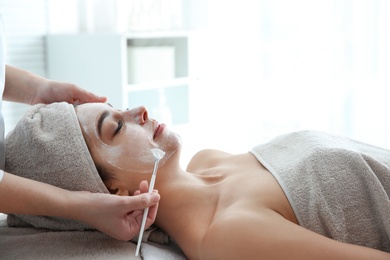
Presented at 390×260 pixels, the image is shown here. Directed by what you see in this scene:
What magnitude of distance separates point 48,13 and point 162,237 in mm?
2048

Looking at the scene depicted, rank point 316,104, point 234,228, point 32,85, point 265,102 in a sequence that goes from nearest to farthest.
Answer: point 234,228 < point 32,85 < point 316,104 < point 265,102

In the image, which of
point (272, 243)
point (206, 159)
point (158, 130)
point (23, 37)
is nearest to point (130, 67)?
point (23, 37)

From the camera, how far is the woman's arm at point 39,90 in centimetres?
149

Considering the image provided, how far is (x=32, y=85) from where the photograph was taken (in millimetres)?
1508

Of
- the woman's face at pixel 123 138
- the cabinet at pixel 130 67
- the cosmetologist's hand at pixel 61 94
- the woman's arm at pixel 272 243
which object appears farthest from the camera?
the cabinet at pixel 130 67

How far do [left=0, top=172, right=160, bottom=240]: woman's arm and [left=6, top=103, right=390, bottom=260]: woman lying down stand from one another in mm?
88

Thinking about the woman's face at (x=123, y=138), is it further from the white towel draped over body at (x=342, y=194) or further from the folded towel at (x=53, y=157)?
the white towel draped over body at (x=342, y=194)

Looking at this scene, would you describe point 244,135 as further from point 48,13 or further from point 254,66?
point 48,13

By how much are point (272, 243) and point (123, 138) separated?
45 centimetres

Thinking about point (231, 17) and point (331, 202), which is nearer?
point (331, 202)

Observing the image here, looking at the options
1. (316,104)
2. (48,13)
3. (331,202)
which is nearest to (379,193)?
(331,202)

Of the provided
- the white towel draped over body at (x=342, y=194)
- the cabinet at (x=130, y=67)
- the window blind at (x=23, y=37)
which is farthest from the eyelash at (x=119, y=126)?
the window blind at (x=23, y=37)

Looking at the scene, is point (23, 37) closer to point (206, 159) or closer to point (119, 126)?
point (206, 159)

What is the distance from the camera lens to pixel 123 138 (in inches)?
50.6
